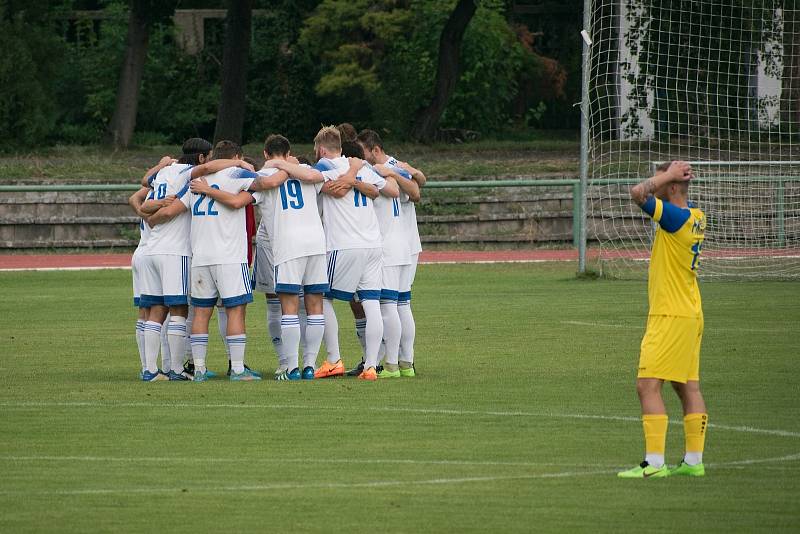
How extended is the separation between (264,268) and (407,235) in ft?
4.30

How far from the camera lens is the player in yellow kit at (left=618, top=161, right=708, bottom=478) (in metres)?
8.26

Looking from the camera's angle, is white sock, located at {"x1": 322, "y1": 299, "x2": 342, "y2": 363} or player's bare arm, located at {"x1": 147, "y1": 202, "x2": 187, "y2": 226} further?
white sock, located at {"x1": 322, "y1": 299, "x2": 342, "y2": 363}

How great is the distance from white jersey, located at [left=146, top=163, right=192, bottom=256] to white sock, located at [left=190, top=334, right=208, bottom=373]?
74cm

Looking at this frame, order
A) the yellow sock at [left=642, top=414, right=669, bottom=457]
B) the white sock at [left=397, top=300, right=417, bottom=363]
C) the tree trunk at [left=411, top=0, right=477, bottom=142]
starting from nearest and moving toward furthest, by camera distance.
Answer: the yellow sock at [left=642, top=414, right=669, bottom=457] < the white sock at [left=397, top=300, right=417, bottom=363] < the tree trunk at [left=411, top=0, right=477, bottom=142]

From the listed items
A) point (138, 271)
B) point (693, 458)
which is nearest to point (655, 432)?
point (693, 458)

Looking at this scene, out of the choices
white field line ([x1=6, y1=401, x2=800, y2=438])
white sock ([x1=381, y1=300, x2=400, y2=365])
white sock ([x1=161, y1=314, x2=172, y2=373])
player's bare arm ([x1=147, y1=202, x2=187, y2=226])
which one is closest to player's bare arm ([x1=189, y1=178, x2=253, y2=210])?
player's bare arm ([x1=147, y1=202, x2=187, y2=226])

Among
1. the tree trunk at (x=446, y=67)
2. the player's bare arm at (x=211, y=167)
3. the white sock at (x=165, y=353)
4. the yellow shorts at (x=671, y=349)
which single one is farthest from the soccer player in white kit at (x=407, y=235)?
the tree trunk at (x=446, y=67)

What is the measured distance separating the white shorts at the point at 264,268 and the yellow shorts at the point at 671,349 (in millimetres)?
5090

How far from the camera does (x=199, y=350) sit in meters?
12.4

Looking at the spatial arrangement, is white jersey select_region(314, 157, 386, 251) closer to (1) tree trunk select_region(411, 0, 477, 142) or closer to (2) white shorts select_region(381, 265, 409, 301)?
(2) white shorts select_region(381, 265, 409, 301)

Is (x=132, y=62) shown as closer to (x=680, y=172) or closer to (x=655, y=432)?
(x=680, y=172)

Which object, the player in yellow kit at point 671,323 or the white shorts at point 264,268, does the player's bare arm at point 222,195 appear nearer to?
the white shorts at point 264,268

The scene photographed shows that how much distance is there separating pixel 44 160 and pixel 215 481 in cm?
2865

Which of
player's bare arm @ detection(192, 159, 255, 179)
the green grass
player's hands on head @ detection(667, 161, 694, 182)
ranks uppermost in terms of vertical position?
player's hands on head @ detection(667, 161, 694, 182)
